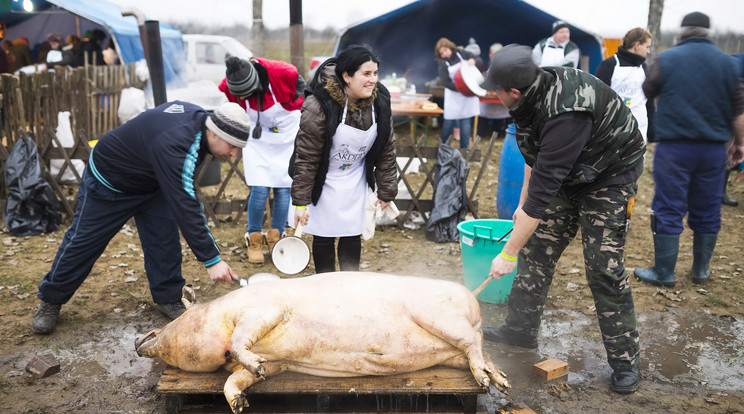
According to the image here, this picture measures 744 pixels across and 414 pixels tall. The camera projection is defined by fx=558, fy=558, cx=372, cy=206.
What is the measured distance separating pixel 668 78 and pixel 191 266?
14.8 ft

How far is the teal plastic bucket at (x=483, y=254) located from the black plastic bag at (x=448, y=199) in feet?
5.10

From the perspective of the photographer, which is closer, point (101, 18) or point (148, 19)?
point (148, 19)

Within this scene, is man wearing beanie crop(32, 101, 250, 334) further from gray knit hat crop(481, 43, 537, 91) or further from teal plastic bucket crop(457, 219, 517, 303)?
teal plastic bucket crop(457, 219, 517, 303)

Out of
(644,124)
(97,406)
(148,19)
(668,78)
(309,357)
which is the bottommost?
(97,406)

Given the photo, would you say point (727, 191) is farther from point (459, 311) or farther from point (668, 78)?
point (459, 311)

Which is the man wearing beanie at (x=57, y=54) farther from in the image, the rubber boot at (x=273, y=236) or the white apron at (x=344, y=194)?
the white apron at (x=344, y=194)

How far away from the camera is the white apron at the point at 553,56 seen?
8.90 m

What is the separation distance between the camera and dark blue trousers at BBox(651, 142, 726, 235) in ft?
14.6

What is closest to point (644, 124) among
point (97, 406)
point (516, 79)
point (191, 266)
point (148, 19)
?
point (516, 79)

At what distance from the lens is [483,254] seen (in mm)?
4160

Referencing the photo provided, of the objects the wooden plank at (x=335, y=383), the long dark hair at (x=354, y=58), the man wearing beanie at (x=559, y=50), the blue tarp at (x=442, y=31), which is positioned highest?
the blue tarp at (x=442, y=31)

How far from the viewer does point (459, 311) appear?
303 cm

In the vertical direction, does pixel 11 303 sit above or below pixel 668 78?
below

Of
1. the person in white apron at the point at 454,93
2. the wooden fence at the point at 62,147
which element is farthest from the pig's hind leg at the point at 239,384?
the person in white apron at the point at 454,93
